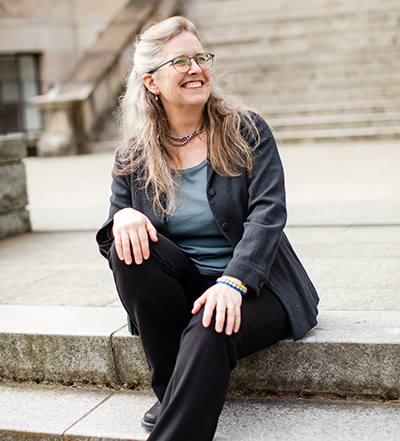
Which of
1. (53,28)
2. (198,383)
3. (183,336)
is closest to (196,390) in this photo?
(198,383)

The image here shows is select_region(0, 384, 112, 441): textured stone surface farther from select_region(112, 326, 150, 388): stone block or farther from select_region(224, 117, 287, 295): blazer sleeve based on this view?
select_region(224, 117, 287, 295): blazer sleeve

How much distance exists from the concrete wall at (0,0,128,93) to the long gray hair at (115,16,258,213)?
15.9 metres

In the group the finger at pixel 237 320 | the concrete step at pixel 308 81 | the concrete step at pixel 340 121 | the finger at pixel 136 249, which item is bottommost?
the concrete step at pixel 340 121

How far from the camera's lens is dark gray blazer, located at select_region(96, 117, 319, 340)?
2484 mm

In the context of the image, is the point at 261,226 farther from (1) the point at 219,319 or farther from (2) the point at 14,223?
(2) the point at 14,223

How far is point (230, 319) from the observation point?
2.30 metres

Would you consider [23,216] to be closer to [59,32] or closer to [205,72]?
[205,72]

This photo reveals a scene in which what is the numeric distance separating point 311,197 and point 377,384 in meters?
4.00

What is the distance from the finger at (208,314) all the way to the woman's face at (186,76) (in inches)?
34.9

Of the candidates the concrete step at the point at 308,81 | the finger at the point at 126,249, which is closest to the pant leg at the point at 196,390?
the finger at the point at 126,249

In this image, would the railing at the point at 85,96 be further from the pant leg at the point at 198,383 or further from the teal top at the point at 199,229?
the pant leg at the point at 198,383

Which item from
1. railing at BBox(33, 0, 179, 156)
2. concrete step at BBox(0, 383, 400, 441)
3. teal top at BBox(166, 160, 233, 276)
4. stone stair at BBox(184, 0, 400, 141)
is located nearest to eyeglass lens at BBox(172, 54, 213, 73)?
teal top at BBox(166, 160, 233, 276)

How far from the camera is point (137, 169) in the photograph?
2.81 meters

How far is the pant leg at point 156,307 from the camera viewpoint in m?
2.49
